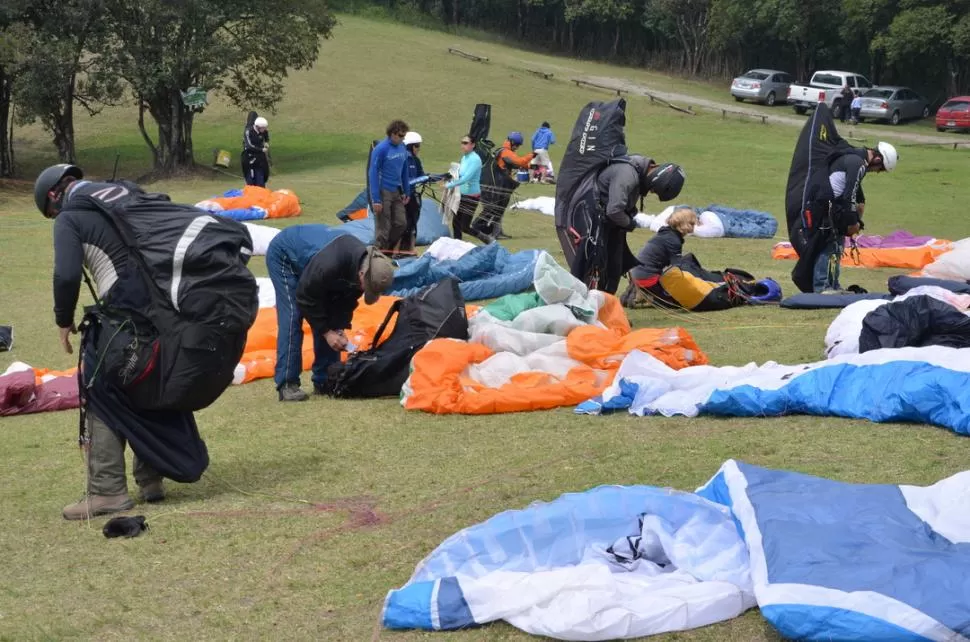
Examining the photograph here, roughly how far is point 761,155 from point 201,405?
75.2 ft

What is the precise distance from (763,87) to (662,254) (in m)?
32.4

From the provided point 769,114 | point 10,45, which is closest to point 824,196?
point 10,45

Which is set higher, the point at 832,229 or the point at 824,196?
the point at 824,196

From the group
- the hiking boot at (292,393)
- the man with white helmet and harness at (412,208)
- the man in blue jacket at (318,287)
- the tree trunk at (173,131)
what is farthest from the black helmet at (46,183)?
the tree trunk at (173,131)

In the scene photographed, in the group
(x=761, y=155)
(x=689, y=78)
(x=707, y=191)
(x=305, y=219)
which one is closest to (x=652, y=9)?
(x=689, y=78)

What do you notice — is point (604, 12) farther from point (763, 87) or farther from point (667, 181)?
point (667, 181)

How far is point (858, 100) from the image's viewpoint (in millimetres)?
36656

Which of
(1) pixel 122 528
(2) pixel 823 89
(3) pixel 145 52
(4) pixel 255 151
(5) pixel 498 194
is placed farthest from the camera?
(2) pixel 823 89

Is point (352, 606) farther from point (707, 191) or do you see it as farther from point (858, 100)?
point (858, 100)

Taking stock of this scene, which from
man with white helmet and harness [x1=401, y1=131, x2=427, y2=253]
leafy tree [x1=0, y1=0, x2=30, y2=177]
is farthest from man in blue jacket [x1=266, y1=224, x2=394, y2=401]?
leafy tree [x1=0, y1=0, x2=30, y2=177]

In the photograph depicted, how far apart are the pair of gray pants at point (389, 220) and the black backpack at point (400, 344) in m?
5.94

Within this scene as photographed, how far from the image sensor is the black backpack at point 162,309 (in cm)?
505

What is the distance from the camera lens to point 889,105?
37062 mm

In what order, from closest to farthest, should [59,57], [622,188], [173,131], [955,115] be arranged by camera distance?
[622,188], [59,57], [173,131], [955,115]
